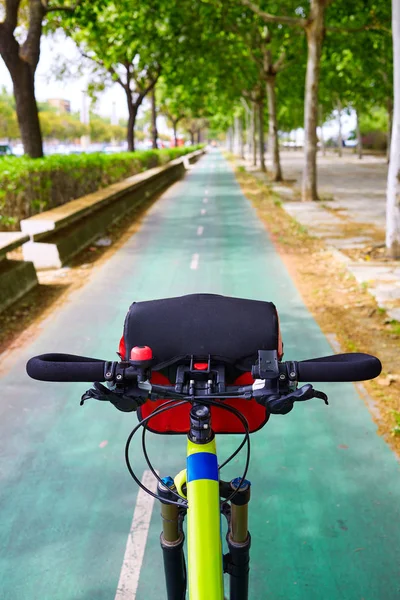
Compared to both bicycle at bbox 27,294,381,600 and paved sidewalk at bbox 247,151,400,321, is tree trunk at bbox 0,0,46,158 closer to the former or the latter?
paved sidewalk at bbox 247,151,400,321

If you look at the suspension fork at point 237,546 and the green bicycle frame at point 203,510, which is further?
the suspension fork at point 237,546

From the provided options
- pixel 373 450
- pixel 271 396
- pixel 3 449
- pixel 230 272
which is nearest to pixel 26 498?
pixel 3 449

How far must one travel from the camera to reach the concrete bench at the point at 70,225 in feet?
34.7

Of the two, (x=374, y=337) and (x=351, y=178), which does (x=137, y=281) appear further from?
(x=351, y=178)

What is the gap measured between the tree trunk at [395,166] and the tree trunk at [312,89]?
26.1 feet

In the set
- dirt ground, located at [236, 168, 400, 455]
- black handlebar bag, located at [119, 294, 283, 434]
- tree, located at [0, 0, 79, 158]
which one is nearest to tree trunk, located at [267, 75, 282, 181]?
tree, located at [0, 0, 79, 158]

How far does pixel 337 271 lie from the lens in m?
10.1

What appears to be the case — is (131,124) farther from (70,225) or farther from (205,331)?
(205,331)

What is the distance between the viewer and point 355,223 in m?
15.4

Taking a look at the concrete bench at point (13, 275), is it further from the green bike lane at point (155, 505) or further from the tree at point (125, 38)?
the tree at point (125, 38)

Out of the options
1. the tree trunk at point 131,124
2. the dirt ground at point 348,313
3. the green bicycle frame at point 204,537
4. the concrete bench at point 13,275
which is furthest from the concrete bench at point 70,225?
the tree trunk at point 131,124

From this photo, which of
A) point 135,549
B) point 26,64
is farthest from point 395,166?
point 26,64

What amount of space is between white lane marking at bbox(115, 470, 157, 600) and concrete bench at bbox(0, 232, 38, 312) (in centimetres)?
498

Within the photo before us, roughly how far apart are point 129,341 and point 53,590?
1.90 m
